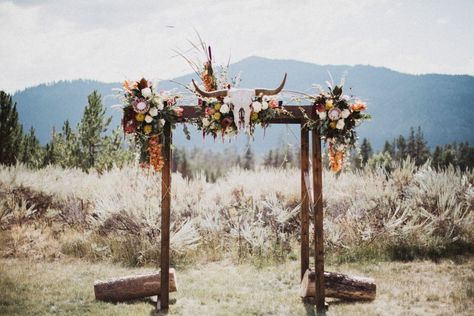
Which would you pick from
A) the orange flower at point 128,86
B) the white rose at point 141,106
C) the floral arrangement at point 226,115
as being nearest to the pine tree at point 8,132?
the orange flower at point 128,86

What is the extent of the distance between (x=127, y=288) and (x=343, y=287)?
2998 millimetres

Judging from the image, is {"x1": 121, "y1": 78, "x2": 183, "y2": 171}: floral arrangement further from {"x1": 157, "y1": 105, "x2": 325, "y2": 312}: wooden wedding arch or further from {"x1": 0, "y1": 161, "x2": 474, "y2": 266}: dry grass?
{"x1": 0, "y1": 161, "x2": 474, "y2": 266}: dry grass

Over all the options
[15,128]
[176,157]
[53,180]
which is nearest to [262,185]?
[53,180]

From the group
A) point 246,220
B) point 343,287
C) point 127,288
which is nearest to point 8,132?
point 246,220

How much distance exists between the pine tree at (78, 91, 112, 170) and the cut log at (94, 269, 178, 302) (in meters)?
19.3

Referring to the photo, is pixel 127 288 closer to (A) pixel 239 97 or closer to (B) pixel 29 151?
(A) pixel 239 97

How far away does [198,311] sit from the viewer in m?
5.70

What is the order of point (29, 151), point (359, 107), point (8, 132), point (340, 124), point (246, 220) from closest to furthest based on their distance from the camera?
point (340, 124), point (359, 107), point (246, 220), point (8, 132), point (29, 151)

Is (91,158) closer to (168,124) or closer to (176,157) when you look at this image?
(168,124)

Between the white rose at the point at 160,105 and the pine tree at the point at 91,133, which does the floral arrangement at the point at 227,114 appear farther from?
the pine tree at the point at 91,133

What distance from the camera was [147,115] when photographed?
17.8ft

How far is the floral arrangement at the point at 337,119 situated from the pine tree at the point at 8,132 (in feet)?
99.6

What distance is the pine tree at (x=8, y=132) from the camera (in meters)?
31.5

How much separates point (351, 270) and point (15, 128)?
32.2 meters
